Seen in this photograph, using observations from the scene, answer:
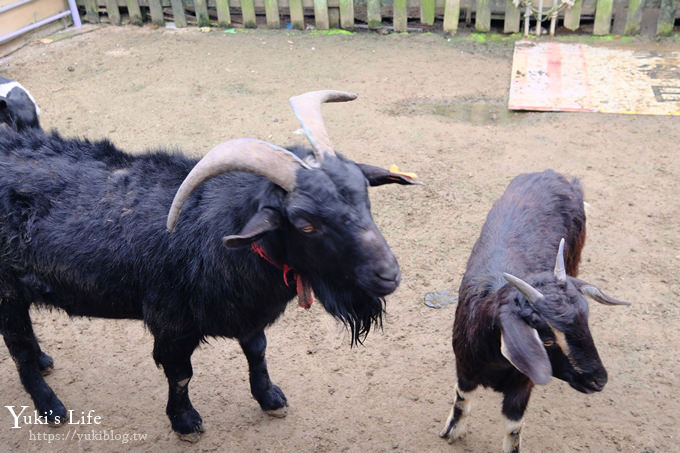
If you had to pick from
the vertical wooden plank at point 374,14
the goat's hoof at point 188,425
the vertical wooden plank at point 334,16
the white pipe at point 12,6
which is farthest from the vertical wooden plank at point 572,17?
the white pipe at point 12,6

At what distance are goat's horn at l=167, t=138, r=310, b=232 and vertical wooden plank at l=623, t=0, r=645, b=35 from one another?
7.61 meters

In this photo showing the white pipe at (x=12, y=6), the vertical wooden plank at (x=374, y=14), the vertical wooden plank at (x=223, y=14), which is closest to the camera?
the white pipe at (x=12, y=6)

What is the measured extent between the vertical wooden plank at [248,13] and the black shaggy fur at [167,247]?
21.8 feet

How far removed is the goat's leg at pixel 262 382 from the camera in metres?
3.96

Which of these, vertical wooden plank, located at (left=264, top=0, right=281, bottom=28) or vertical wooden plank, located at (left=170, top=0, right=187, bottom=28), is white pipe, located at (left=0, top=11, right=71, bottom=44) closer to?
vertical wooden plank, located at (left=170, top=0, right=187, bottom=28)

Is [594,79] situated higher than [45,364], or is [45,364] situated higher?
[594,79]

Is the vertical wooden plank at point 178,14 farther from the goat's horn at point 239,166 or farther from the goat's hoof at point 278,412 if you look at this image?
the goat's horn at point 239,166

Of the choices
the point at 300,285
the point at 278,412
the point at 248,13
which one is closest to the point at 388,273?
the point at 300,285

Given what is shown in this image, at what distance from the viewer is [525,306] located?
2986 mm

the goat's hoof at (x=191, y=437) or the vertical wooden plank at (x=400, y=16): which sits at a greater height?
the vertical wooden plank at (x=400, y=16)

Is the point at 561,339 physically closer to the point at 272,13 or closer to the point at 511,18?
the point at 511,18

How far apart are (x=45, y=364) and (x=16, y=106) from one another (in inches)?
87.9

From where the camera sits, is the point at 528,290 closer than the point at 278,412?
Yes

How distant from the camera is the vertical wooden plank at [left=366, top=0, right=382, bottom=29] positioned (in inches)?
375
